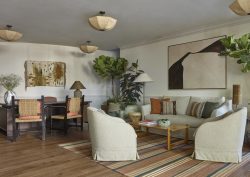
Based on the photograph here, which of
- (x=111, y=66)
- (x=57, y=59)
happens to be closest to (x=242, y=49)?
(x=111, y=66)

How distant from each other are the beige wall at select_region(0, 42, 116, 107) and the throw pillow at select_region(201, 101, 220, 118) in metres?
4.26

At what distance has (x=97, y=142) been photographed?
321cm

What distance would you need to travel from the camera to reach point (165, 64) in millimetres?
5918

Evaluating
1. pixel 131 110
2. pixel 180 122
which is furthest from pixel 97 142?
pixel 131 110

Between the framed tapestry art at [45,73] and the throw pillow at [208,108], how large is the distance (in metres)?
4.46

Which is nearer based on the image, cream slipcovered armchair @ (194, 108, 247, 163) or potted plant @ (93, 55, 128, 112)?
cream slipcovered armchair @ (194, 108, 247, 163)

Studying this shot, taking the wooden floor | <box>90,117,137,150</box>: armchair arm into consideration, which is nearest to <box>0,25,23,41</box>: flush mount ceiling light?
the wooden floor

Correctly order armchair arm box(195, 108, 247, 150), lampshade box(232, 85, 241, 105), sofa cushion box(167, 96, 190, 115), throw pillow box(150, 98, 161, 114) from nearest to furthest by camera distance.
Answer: armchair arm box(195, 108, 247, 150) → lampshade box(232, 85, 241, 105) → sofa cushion box(167, 96, 190, 115) → throw pillow box(150, 98, 161, 114)

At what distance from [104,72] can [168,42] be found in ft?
7.37

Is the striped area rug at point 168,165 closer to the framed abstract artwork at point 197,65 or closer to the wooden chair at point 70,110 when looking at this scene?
the wooden chair at point 70,110

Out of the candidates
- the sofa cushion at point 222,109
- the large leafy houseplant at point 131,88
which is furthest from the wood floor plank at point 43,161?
the large leafy houseplant at point 131,88

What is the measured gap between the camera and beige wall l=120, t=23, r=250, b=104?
449 centimetres

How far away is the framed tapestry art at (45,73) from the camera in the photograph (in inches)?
255

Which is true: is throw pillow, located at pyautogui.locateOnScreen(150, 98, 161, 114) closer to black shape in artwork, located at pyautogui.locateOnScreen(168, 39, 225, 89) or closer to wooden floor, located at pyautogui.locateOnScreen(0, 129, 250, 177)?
black shape in artwork, located at pyautogui.locateOnScreen(168, 39, 225, 89)
